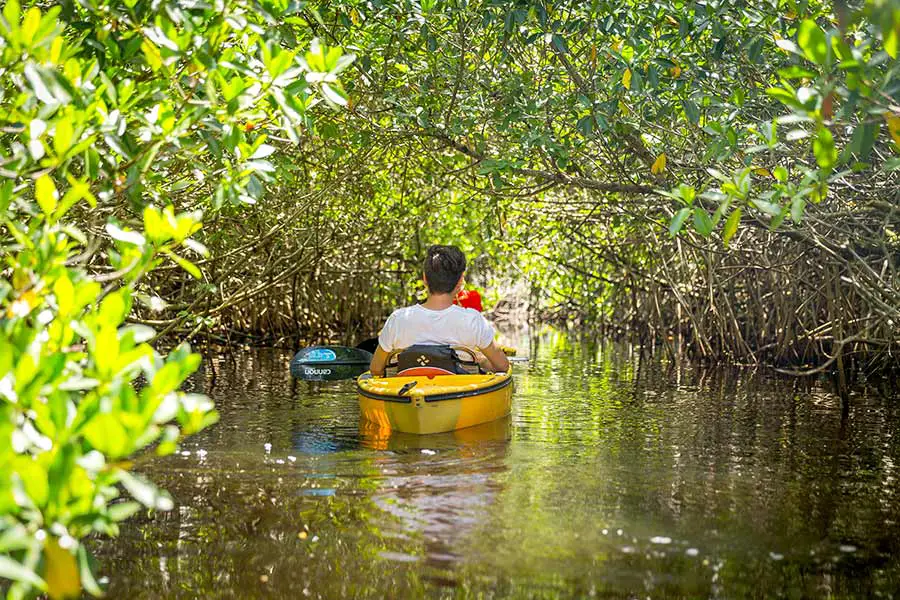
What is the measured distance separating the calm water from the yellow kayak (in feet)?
0.36

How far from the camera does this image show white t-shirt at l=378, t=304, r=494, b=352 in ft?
22.3

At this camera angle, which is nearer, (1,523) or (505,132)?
(1,523)

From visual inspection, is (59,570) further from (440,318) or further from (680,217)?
(440,318)

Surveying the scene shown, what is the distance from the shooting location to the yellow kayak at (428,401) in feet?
21.2

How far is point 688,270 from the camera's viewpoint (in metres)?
12.1

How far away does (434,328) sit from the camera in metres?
6.81

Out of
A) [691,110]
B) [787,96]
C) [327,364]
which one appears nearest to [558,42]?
[691,110]

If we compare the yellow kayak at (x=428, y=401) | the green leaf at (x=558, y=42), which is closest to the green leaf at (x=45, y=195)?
the yellow kayak at (x=428, y=401)

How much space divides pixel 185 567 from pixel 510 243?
35.2ft

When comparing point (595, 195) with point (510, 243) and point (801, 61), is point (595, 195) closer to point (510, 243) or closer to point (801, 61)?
point (510, 243)

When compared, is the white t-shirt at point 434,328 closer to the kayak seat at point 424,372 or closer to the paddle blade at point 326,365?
the kayak seat at point 424,372

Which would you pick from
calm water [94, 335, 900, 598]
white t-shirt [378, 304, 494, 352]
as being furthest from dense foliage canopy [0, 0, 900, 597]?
white t-shirt [378, 304, 494, 352]

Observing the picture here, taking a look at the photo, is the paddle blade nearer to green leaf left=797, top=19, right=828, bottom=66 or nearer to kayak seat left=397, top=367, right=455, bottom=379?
kayak seat left=397, top=367, right=455, bottom=379

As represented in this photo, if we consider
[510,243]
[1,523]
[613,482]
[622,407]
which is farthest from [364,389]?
[510,243]
